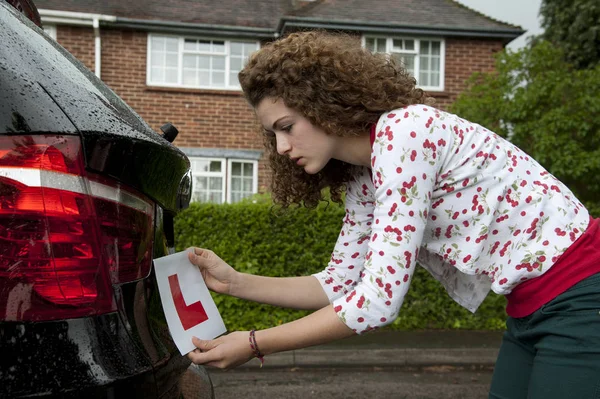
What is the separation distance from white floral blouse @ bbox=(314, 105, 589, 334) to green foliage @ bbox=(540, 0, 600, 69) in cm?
1631

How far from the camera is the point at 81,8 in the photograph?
1189 cm

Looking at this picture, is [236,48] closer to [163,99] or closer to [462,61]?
[163,99]

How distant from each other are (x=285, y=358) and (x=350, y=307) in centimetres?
404

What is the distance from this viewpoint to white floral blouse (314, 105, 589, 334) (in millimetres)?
1479

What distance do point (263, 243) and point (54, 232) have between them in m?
5.32

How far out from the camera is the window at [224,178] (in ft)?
Result: 38.3

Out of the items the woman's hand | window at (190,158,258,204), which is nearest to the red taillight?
the woman's hand

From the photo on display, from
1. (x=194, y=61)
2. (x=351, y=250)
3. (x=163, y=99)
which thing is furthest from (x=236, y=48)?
(x=351, y=250)

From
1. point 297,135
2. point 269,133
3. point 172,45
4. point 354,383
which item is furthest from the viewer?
point 172,45

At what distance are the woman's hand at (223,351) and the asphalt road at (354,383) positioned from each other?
9.52ft

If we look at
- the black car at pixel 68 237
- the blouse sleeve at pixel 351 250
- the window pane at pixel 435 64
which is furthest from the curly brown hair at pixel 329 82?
the window pane at pixel 435 64

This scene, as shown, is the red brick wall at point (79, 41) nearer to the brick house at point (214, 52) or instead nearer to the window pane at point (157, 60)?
the brick house at point (214, 52)

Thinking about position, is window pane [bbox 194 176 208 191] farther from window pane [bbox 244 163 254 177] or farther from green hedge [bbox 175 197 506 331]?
green hedge [bbox 175 197 506 331]

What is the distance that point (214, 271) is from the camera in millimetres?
1811
